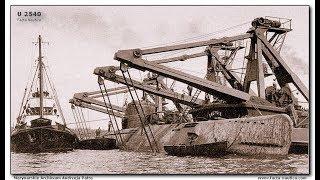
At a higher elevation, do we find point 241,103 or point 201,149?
point 241,103

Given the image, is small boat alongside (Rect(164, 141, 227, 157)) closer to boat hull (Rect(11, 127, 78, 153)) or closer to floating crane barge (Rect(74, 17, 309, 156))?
floating crane barge (Rect(74, 17, 309, 156))

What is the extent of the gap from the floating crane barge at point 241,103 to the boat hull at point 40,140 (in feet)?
26.8

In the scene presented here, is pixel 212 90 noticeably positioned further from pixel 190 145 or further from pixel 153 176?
pixel 153 176

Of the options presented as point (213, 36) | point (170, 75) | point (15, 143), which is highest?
point (213, 36)

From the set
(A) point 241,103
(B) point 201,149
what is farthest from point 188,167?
(A) point 241,103

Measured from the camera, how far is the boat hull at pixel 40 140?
3562 cm

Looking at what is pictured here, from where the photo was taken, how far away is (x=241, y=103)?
90.6 feet

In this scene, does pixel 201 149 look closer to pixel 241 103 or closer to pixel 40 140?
pixel 241 103

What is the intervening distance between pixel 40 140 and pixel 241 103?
1545 centimetres

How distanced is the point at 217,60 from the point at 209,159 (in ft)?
29.6

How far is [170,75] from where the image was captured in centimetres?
2595

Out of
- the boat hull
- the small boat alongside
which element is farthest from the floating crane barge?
the boat hull
